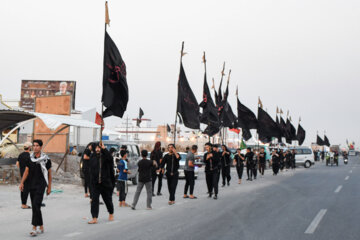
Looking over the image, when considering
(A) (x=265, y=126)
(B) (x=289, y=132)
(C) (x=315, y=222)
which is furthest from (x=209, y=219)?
(B) (x=289, y=132)

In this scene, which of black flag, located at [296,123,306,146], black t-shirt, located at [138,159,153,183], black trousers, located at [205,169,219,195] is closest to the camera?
black t-shirt, located at [138,159,153,183]

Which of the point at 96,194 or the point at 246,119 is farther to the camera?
the point at 246,119

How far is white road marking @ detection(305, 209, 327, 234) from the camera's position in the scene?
8.14m

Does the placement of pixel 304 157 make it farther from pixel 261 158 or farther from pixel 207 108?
pixel 207 108

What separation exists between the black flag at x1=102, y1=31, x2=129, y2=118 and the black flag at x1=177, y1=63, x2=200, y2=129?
616cm

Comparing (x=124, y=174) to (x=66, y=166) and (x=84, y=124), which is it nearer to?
(x=84, y=124)

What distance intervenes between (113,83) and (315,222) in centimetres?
606

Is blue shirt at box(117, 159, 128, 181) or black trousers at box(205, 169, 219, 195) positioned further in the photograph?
black trousers at box(205, 169, 219, 195)

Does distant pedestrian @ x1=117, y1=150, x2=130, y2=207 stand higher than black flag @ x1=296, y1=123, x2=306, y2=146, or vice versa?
black flag @ x1=296, y1=123, x2=306, y2=146

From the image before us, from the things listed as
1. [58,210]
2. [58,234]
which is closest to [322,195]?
[58,210]

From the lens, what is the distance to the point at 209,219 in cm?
975

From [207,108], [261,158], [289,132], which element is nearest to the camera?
[207,108]

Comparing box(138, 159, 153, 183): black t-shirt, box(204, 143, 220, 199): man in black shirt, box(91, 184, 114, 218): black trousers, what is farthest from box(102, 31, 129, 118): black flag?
box(204, 143, 220, 199): man in black shirt

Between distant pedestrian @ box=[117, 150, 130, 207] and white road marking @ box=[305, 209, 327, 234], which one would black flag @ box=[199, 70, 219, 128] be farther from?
white road marking @ box=[305, 209, 327, 234]
